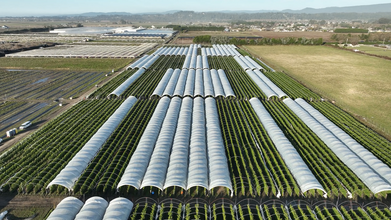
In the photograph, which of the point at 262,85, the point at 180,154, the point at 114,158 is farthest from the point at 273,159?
the point at 262,85

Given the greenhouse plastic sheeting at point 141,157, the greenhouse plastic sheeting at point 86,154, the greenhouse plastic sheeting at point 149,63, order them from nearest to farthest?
1. the greenhouse plastic sheeting at point 141,157
2. the greenhouse plastic sheeting at point 86,154
3. the greenhouse plastic sheeting at point 149,63

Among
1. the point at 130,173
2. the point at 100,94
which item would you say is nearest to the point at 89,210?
the point at 130,173

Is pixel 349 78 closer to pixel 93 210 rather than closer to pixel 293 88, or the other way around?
pixel 293 88

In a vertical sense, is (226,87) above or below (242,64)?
below

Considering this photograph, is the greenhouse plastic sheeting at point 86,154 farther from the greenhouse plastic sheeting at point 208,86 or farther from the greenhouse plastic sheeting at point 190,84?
the greenhouse plastic sheeting at point 208,86

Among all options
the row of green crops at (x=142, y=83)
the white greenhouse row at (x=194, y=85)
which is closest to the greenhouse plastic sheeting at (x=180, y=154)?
the white greenhouse row at (x=194, y=85)

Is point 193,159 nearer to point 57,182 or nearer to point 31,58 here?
point 57,182

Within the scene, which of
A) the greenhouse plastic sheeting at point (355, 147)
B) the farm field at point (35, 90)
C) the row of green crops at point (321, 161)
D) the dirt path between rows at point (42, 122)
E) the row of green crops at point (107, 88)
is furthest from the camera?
the row of green crops at point (107, 88)

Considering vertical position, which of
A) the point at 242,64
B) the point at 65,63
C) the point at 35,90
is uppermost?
the point at 242,64
